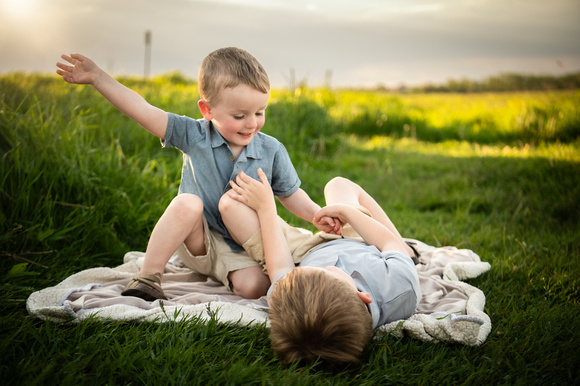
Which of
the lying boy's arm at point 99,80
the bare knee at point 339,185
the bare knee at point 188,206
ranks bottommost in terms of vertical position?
the bare knee at point 188,206

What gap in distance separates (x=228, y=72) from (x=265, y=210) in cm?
73

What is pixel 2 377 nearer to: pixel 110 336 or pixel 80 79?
pixel 110 336

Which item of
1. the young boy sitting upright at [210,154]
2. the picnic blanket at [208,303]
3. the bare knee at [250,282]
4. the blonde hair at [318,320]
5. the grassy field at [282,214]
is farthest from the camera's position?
the bare knee at [250,282]

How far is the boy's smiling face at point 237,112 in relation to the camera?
7.32 ft

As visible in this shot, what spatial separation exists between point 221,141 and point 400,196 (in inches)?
115

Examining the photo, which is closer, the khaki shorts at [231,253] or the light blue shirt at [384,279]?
the light blue shirt at [384,279]

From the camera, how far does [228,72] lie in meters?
2.22

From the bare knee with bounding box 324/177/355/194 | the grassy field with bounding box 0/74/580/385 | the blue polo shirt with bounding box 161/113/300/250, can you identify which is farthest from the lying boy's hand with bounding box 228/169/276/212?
the grassy field with bounding box 0/74/580/385

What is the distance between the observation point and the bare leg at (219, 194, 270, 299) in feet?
7.79

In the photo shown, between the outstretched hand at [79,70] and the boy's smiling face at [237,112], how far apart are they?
522 millimetres

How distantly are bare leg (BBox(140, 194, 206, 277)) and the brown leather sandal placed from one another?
0.04 metres

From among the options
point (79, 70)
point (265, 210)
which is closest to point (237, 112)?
point (265, 210)

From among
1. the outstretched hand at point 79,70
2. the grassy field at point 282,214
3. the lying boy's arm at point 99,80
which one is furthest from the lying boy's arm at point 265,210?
the outstretched hand at point 79,70

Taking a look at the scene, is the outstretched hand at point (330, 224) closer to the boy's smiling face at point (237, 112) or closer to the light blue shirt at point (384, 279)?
the light blue shirt at point (384, 279)
